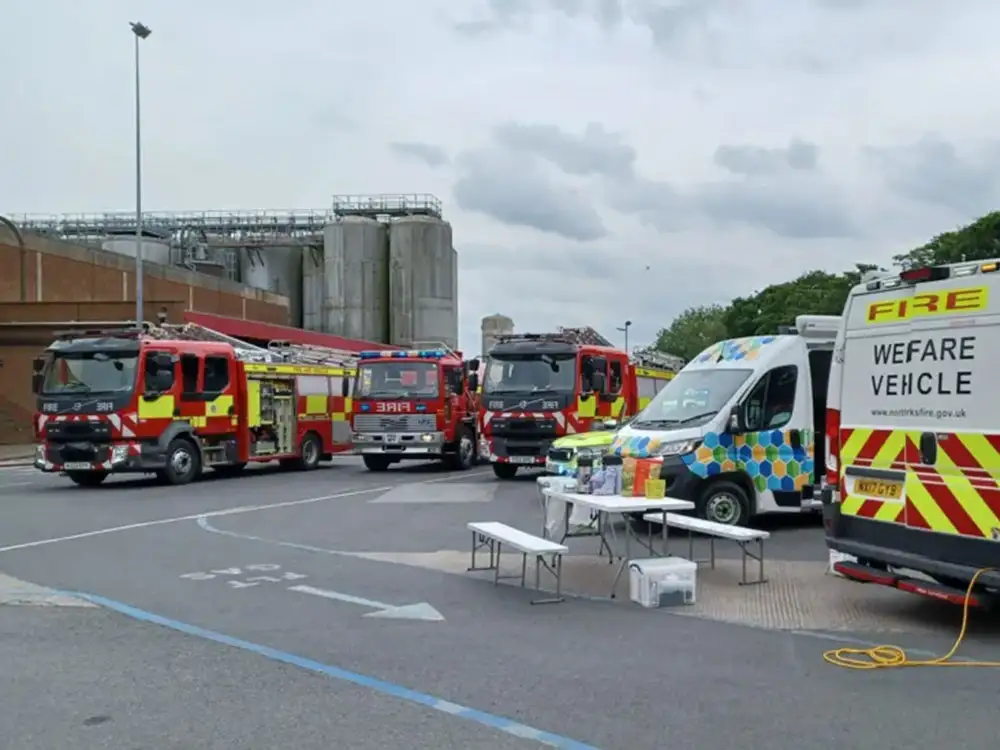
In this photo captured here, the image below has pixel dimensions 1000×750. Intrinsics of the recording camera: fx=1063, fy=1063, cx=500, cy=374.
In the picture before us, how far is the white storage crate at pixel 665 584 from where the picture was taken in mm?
8852

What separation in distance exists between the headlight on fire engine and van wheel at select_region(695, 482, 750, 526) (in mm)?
517

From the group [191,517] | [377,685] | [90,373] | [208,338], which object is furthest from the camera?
[208,338]

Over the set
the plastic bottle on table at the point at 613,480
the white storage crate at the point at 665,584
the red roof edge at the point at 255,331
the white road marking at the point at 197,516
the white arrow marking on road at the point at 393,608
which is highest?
the red roof edge at the point at 255,331

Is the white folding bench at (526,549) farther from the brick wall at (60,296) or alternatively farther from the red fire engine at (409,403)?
the brick wall at (60,296)

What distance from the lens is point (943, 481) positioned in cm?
768

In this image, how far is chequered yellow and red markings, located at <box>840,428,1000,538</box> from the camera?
289 inches

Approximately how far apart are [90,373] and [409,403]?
6.64 metres

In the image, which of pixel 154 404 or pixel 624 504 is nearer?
pixel 624 504

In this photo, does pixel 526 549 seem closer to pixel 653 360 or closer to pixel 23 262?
pixel 653 360

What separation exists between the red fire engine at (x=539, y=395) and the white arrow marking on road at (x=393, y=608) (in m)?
11.8

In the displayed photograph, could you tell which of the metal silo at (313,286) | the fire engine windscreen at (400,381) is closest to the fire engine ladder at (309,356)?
the fire engine windscreen at (400,381)

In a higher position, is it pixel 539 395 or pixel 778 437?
pixel 539 395

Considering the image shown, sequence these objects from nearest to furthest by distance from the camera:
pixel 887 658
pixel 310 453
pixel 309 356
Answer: pixel 887 658, pixel 310 453, pixel 309 356

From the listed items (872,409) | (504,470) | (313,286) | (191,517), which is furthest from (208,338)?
(313,286)
